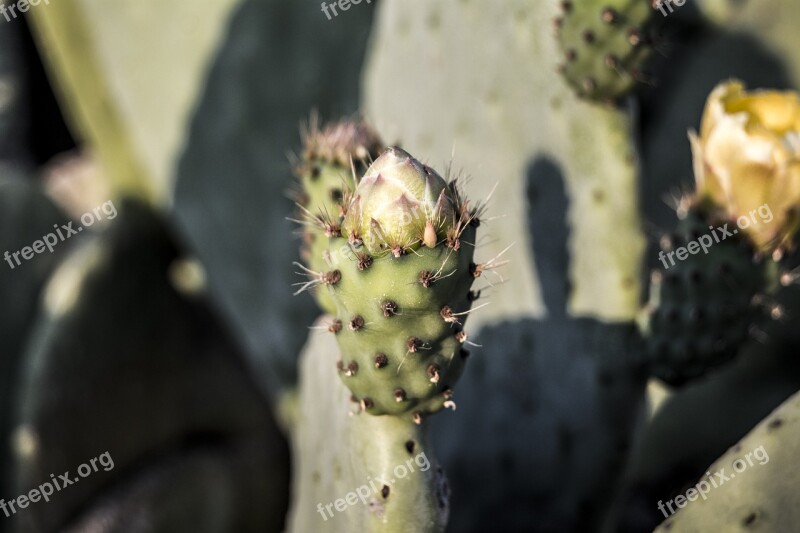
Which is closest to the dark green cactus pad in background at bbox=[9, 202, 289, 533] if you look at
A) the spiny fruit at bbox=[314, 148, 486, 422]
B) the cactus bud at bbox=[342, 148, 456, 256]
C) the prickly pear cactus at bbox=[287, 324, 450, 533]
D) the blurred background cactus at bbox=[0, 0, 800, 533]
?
the blurred background cactus at bbox=[0, 0, 800, 533]

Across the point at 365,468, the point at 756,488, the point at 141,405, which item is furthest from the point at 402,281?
the point at 141,405

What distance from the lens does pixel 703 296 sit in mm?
1318

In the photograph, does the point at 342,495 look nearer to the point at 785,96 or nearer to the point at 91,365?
the point at 785,96

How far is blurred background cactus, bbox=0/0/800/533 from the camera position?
44.1 inches

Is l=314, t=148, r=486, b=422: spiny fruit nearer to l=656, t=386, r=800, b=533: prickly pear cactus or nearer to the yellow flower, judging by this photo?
l=656, t=386, r=800, b=533: prickly pear cactus

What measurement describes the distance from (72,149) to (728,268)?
3625 millimetres

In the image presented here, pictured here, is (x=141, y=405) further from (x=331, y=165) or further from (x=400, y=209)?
(x=400, y=209)

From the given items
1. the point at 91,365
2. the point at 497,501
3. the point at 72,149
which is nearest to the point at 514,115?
the point at 497,501

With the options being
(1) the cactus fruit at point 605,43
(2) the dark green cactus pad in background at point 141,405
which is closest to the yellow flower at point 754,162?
(1) the cactus fruit at point 605,43

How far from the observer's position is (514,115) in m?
1.51

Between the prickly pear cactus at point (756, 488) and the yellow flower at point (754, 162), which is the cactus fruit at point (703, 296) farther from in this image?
the prickly pear cactus at point (756, 488)

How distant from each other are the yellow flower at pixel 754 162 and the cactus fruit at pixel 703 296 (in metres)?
0.03

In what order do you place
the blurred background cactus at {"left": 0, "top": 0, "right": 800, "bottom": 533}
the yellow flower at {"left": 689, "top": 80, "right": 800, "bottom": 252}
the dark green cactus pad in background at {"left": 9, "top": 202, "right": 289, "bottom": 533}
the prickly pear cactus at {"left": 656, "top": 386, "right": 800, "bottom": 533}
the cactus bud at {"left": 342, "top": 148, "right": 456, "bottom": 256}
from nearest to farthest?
the cactus bud at {"left": 342, "top": 148, "right": 456, "bottom": 256} < the prickly pear cactus at {"left": 656, "top": 386, "right": 800, "bottom": 533} < the blurred background cactus at {"left": 0, "top": 0, "right": 800, "bottom": 533} < the yellow flower at {"left": 689, "top": 80, "right": 800, "bottom": 252} < the dark green cactus pad in background at {"left": 9, "top": 202, "right": 289, "bottom": 533}

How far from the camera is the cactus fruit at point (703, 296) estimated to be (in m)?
1.30
